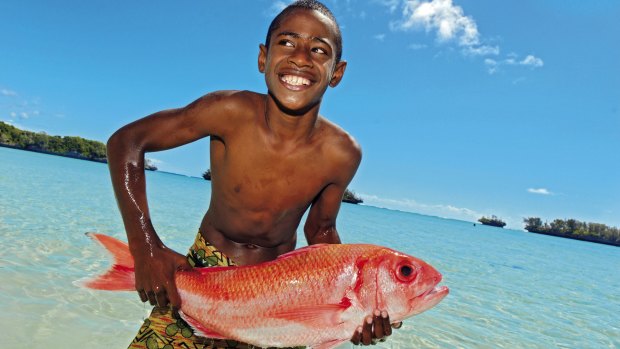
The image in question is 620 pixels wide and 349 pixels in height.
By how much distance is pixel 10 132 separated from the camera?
93188 mm

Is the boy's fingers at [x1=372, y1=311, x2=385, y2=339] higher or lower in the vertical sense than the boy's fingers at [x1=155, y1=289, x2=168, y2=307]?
higher

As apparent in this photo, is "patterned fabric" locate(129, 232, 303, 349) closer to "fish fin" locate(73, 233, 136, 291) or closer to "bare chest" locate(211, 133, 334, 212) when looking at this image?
"fish fin" locate(73, 233, 136, 291)

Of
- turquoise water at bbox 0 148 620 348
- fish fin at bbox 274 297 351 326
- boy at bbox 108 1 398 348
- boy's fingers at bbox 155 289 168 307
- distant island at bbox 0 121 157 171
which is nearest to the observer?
fish fin at bbox 274 297 351 326

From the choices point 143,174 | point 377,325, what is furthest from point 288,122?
point 377,325

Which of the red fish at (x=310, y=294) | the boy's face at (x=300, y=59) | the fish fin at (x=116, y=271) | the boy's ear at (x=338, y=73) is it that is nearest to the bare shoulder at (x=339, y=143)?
the boy's ear at (x=338, y=73)

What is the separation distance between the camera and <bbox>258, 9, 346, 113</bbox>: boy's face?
7.81 ft

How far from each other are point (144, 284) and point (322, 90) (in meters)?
1.32

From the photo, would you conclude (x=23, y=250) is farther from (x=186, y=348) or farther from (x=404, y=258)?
(x=404, y=258)

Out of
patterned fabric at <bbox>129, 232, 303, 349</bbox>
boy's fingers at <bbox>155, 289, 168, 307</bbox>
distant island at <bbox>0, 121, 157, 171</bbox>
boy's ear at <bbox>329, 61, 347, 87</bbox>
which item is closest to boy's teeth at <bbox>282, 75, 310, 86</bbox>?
boy's ear at <bbox>329, 61, 347, 87</bbox>

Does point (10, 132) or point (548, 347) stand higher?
point (10, 132)

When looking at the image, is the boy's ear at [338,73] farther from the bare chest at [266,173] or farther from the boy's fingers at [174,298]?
the boy's fingers at [174,298]

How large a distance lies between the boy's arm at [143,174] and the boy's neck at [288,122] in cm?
25

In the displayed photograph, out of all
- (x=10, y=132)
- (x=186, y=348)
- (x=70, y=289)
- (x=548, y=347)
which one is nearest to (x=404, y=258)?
(x=186, y=348)

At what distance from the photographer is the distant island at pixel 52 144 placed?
93.8 m
